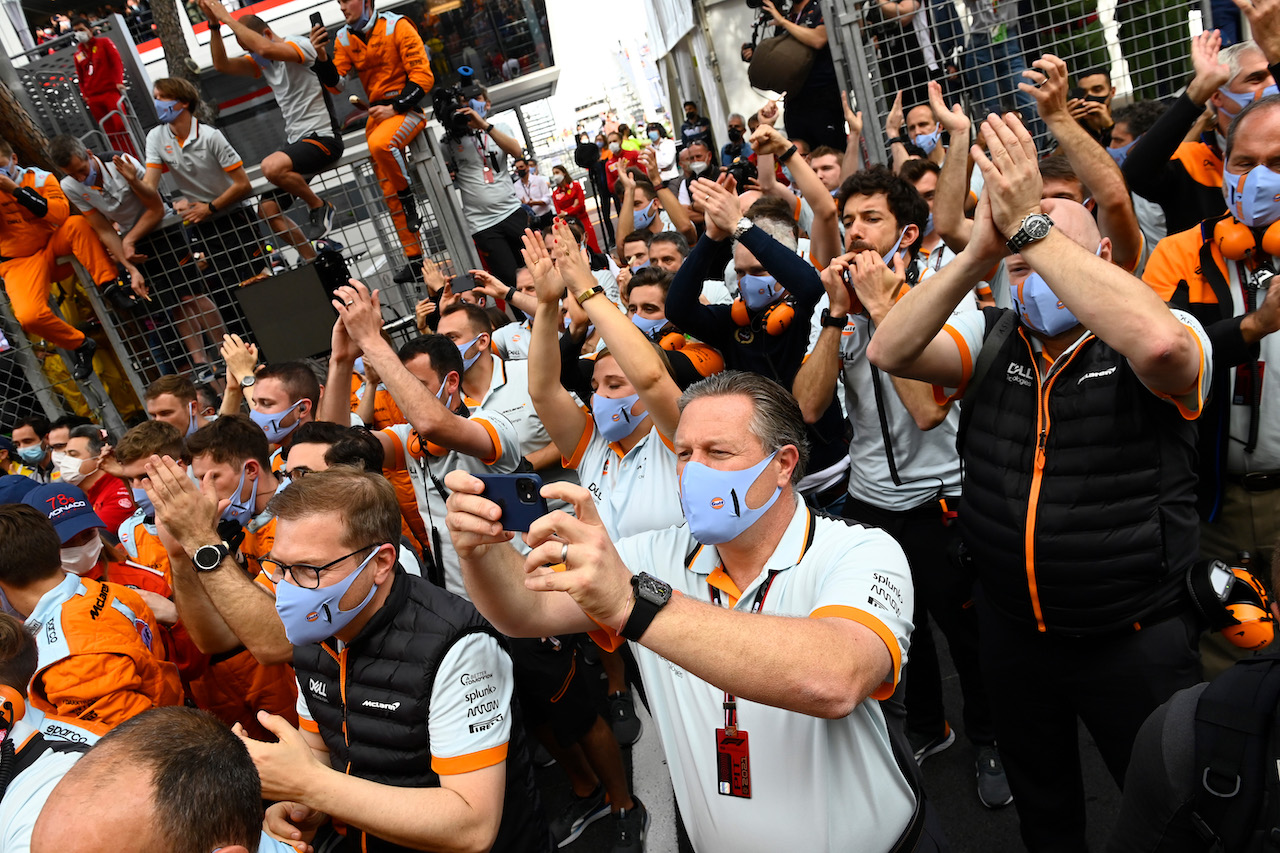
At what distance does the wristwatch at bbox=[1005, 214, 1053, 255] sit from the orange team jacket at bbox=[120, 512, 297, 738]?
2.84m

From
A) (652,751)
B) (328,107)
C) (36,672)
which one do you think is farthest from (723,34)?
(36,672)

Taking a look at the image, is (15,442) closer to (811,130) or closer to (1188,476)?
(811,130)

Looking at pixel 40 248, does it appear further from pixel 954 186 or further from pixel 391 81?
pixel 954 186

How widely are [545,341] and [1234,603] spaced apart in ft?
7.72

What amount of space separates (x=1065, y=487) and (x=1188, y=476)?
31 cm

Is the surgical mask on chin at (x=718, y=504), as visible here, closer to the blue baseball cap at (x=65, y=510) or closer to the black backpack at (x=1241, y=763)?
the black backpack at (x=1241, y=763)

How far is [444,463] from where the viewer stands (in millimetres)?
3922

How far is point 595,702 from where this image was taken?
3.49m

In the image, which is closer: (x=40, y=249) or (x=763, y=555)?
(x=763, y=555)

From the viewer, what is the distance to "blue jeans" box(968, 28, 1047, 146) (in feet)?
21.6

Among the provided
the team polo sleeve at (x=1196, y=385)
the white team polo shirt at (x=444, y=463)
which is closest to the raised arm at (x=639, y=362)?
the white team polo shirt at (x=444, y=463)

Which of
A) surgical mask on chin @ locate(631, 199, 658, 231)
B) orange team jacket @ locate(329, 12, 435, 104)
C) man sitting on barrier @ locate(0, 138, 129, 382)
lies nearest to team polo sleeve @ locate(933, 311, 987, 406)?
orange team jacket @ locate(329, 12, 435, 104)

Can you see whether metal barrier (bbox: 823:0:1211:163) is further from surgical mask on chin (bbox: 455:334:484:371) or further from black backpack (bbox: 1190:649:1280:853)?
black backpack (bbox: 1190:649:1280:853)

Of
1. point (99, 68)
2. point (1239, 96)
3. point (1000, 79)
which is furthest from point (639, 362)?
point (99, 68)
